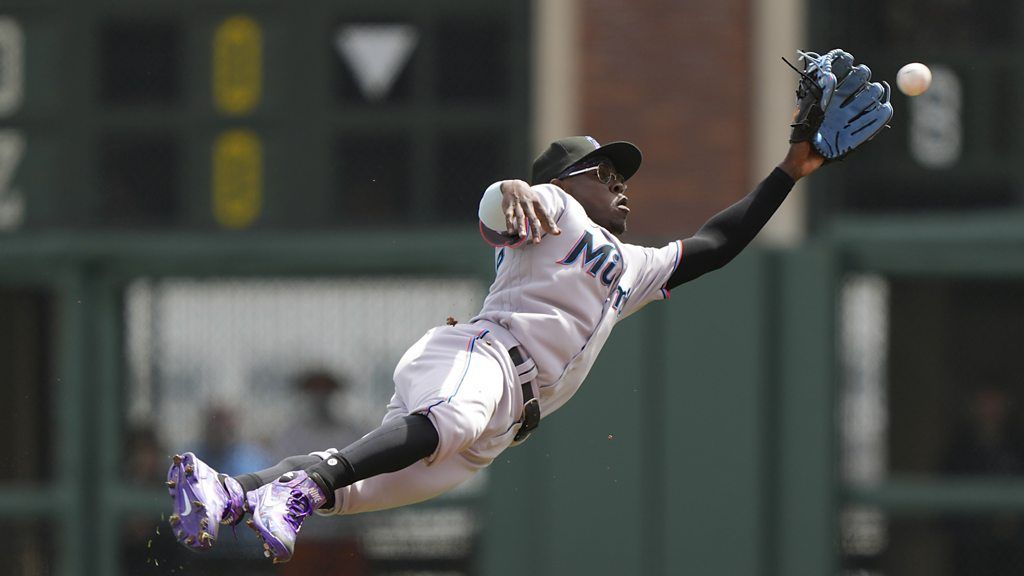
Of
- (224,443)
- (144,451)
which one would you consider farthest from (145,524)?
(224,443)

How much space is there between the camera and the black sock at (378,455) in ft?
16.6

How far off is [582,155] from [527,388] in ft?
2.35

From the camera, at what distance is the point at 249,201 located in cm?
887

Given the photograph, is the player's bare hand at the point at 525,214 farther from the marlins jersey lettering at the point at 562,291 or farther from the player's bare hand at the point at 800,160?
the player's bare hand at the point at 800,160

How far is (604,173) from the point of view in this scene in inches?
214

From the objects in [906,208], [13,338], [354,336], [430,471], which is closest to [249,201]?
[354,336]

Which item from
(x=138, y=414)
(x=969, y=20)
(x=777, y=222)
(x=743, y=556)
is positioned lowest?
(x=743, y=556)

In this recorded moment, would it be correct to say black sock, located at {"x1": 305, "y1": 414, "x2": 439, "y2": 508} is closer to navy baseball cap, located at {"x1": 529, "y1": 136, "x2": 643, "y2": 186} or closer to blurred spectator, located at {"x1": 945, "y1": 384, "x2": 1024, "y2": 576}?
navy baseball cap, located at {"x1": 529, "y1": 136, "x2": 643, "y2": 186}

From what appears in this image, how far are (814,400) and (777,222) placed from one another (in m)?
0.86

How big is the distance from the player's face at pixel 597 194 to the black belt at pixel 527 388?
19.4 inches

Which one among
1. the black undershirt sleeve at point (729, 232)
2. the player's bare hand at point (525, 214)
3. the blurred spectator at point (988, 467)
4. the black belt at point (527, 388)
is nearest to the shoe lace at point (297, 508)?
the black belt at point (527, 388)

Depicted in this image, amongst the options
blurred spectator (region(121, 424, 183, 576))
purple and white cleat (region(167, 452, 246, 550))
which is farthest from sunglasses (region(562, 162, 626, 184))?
blurred spectator (region(121, 424, 183, 576))

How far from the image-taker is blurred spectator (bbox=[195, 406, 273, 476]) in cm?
879

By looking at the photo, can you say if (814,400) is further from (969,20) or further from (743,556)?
(969,20)
